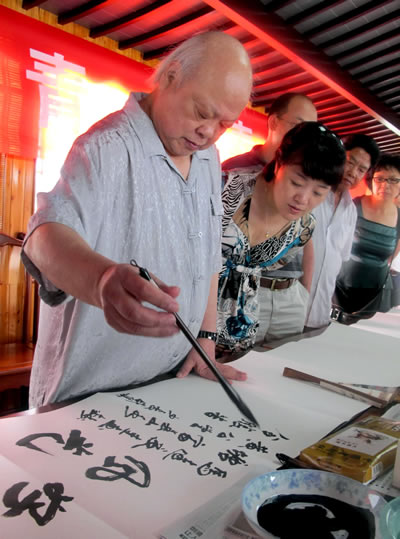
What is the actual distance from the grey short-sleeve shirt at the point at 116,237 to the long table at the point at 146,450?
10 centimetres

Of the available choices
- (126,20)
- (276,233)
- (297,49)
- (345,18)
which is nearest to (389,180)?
(297,49)

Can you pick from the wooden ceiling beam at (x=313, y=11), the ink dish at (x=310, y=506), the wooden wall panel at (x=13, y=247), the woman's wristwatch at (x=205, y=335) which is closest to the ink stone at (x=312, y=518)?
the ink dish at (x=310, y=506)

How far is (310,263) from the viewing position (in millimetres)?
2287

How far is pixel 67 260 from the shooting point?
0.84 metres

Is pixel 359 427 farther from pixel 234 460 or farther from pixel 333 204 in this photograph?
pixel 333 204

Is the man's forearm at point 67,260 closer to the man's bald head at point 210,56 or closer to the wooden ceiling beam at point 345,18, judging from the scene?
the man's bald head at point 210,56

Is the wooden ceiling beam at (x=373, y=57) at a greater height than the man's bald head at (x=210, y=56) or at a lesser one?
greater

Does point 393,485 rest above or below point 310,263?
below

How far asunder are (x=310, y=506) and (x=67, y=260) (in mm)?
559

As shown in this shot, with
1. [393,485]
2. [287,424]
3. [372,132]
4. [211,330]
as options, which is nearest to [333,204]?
[211,330]

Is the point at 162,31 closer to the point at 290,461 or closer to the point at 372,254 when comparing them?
the point at 372,254

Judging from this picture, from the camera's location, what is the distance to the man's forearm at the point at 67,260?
77 centimetres

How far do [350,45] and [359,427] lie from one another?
373 centimetres

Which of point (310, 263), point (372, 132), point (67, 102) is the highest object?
point (372, 132)
